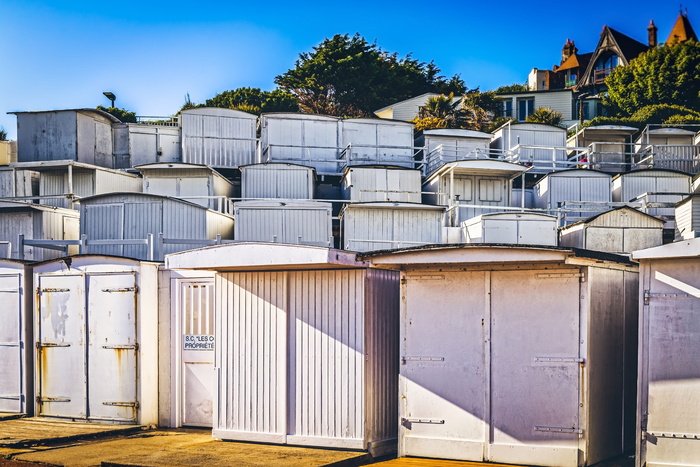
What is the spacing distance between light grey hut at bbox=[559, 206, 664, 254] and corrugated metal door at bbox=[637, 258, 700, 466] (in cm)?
1716

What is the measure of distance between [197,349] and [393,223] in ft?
Answer: 55.1

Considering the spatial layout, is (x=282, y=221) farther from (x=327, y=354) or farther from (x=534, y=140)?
(x=534, y=140)

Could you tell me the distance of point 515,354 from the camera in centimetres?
904

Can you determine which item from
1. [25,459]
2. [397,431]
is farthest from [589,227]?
[25,459]

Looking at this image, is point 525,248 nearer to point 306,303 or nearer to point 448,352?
point 448,352

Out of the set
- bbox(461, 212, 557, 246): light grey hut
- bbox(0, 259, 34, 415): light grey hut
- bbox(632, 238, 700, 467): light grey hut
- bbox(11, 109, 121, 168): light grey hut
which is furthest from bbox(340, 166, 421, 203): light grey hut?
bbox(632, 238, 700, 467): light grey hut

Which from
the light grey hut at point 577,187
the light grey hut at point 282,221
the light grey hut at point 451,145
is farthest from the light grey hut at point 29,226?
the light grey hut at point 577,187

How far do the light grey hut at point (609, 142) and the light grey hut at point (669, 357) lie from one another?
34590 mm

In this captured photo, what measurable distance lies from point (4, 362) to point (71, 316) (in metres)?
1.85

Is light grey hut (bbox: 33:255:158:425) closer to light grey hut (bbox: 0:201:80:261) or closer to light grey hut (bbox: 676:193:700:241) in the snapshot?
light grey hut (bbox: 0:201:80:261)

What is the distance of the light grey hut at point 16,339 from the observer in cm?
1295

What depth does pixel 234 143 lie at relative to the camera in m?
35.7

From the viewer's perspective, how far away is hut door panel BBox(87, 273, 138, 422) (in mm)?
12008

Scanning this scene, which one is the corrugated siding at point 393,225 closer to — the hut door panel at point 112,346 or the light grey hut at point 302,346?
the hut door panel at point 112,346
